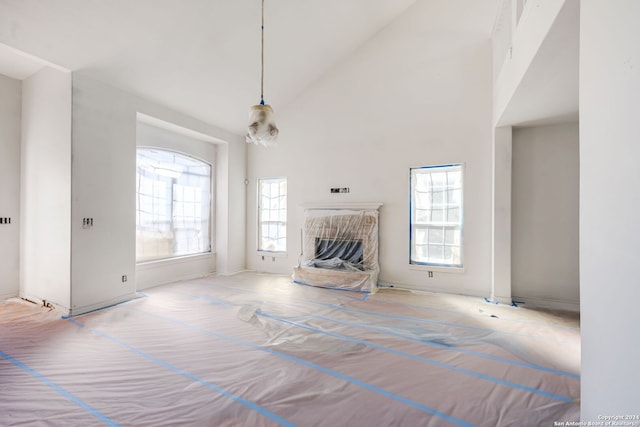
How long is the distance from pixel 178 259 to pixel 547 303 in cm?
602

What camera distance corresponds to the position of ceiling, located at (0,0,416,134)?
118 inches

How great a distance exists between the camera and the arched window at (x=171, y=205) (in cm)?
473

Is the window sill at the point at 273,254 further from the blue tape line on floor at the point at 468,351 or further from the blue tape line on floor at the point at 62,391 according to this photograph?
the blue tape line on floor at the point at 62,391

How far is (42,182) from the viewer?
3.86 metres

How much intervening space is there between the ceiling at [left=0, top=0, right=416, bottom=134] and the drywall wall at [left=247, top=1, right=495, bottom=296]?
1.60ft

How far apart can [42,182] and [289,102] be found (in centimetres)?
417

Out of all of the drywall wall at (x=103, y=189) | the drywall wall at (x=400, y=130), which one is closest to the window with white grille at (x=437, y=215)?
the drywall wall at (x=400, y=130)

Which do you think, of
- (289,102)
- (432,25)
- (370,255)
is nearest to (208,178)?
(289,102)

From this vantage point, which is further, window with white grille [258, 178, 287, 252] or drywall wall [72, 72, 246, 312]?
window with white grille [258, 178, 287, 252]

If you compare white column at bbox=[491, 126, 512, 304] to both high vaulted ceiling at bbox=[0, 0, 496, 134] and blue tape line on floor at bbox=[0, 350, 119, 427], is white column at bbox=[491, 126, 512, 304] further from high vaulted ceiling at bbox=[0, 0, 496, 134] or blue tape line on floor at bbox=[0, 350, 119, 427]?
blue tape line on floor at bbox=[0, 350, 119, 427]

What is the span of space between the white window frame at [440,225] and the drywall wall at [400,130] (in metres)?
0.09

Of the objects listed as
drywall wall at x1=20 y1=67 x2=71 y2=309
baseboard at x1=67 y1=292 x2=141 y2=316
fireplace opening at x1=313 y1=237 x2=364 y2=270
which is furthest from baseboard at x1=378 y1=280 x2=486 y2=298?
drywall wall at x1=20 y1=67 x2=71 y2=309

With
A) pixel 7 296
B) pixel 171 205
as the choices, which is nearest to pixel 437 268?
pixel 171 205

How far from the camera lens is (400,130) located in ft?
16.1
